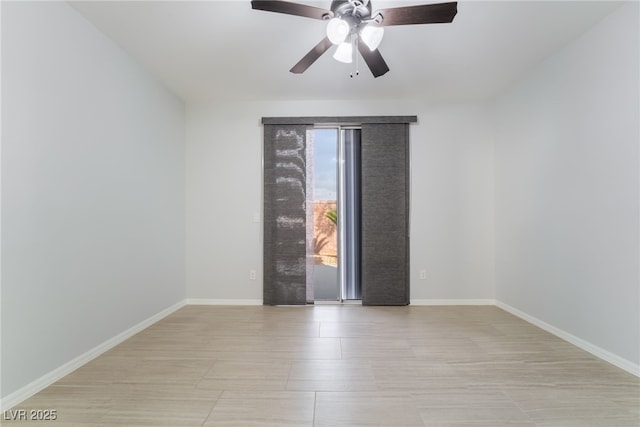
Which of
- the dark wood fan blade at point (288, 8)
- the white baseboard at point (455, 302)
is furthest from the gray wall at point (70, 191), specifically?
the white baseboard at point (455, 302)

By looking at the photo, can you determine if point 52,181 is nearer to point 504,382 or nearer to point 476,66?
point 504,382

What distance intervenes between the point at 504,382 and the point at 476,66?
261 centimetres

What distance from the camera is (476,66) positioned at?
9.21 ft

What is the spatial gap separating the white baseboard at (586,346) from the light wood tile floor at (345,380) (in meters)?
0.06

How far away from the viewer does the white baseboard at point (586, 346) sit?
1.98m

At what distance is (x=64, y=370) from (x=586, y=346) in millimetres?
3693

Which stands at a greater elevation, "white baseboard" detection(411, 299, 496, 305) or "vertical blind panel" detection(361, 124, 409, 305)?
"vertical blind panel" detection(361, 124, 409, 305)

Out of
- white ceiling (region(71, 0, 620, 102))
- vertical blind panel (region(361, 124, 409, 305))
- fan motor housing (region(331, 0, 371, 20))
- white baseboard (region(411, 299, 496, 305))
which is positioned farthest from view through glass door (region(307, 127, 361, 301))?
fan motor housing (region(331, 0, 371, 20))

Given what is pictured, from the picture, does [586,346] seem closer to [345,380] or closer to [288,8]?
[345,380]

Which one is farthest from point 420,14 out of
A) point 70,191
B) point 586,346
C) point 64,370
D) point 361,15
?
point 64,370

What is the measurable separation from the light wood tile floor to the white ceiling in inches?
95.1

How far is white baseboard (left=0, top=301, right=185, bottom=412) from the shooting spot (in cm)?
161

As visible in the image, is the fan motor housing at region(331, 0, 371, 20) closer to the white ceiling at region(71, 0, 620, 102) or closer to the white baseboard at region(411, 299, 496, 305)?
the white ceiling at region(71, 0, 620, 102)

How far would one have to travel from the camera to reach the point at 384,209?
358cm
